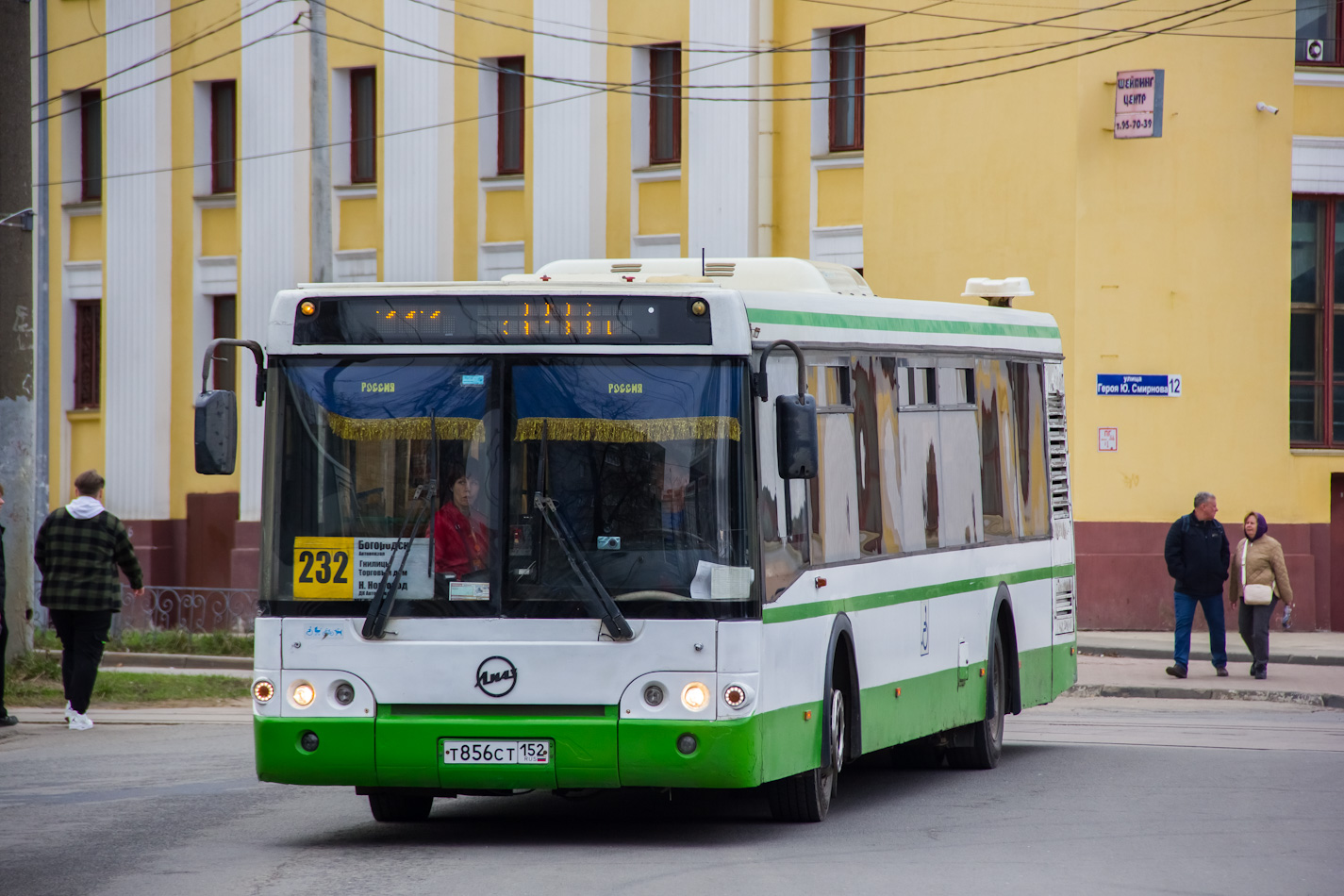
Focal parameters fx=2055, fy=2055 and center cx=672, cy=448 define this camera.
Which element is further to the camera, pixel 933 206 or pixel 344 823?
pixel 933 206

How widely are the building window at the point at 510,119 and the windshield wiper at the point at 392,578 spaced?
66.6 feet

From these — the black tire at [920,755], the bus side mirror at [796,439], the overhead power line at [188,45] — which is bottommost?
the black tire at [920,755]

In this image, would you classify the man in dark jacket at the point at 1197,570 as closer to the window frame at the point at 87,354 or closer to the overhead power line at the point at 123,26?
the overhead power line at the point at 123,26

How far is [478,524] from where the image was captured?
907cm

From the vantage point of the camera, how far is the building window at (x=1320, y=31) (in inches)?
998

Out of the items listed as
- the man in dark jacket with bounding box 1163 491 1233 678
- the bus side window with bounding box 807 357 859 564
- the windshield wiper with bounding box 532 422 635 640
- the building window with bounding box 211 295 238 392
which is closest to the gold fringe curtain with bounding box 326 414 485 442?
the windshield wiper with bounding box 532 422 635 640

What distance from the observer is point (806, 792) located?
32.6 ft

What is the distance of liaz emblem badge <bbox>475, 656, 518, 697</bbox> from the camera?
901 centimetres

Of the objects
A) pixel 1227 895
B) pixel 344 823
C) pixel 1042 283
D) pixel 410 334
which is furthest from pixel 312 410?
pixel 1042 283

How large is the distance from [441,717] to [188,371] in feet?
74.0

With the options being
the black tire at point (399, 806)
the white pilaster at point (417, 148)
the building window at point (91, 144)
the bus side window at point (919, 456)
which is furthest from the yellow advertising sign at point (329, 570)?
the building window at point (91, 144)

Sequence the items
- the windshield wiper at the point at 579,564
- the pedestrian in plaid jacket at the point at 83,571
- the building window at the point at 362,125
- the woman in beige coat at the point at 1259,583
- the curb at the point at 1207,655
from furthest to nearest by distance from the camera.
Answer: the building window at the point at 362,125
the curb at the point at 1207,655
the woman in beige coat at the point at 1259,583
the pedestrian in plaid jacket at the point at 83,571
the windshield wiper at the point at 579,564

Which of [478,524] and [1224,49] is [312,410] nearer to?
[478,524]

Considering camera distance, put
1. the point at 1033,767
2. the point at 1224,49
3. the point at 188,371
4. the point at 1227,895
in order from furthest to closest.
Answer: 1. the point at 188,371
2. the point at 1224,49
3. the point at 1033,767
4. the point at 1227,895
